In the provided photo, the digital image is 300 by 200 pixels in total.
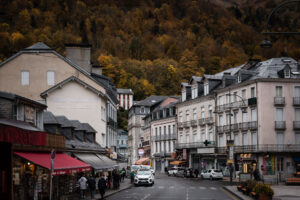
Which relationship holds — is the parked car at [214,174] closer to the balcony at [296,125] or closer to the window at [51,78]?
the balcony at [296,125]

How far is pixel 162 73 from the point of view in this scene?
168 metres

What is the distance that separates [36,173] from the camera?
2662cm

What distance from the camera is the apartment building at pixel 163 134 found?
9236cm

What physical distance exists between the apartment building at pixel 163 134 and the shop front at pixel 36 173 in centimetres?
6121

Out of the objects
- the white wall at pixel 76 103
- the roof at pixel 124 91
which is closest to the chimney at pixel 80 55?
the white wall at pixel 76 103

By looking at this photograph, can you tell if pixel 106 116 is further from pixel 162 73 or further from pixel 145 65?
pixel 145 65

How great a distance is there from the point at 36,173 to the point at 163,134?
233 feet

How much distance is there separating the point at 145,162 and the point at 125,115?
48797mm

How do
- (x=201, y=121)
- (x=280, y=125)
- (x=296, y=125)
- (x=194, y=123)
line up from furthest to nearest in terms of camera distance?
(x=194, y=123)
(x=201, y=121)
(x=296, y=125)
(x=280, y=125)

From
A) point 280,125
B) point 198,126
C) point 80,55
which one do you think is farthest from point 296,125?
point 80,55

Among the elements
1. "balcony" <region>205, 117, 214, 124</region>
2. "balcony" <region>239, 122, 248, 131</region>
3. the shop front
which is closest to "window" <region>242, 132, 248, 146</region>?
"balcony" <region>239, 122, 248, 131</region>

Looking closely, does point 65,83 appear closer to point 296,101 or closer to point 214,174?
point 214,174

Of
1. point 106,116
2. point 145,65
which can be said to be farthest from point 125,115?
point 106,116

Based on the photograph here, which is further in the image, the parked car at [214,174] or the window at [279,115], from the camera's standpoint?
the parked car at [214,174]
